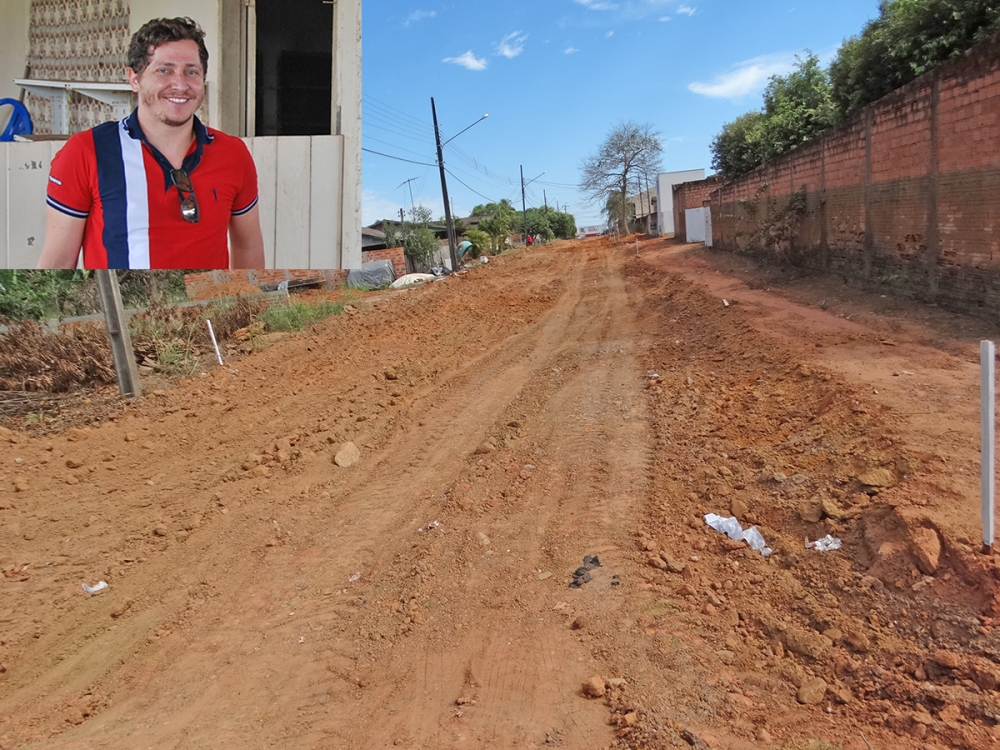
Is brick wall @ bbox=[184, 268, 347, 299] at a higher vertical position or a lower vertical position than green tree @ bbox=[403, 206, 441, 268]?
lower

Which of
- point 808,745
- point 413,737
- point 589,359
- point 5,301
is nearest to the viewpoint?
point 808,745

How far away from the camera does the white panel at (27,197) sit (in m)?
2.64

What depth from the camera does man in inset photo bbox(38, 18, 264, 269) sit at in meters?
2.48

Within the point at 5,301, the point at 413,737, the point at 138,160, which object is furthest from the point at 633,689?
the point at 5,301

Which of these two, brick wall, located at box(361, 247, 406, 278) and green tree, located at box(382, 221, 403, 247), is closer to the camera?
brick wall, located at box(361, 247, 406, 278)

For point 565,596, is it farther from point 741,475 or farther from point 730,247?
point 730,247

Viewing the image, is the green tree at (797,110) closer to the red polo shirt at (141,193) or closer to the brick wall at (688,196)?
the brick wall at (688,196)

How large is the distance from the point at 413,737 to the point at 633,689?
1.07 m

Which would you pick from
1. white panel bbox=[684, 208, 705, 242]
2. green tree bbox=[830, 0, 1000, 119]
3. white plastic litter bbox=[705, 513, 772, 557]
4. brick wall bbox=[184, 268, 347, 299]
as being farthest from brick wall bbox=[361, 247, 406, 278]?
white plastic litter bbox=[705, 513, 772, 557]

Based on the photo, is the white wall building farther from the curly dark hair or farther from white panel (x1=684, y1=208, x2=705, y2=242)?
the curly dark hair

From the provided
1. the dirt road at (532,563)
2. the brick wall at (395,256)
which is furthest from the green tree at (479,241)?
the dirt road at (532,563)

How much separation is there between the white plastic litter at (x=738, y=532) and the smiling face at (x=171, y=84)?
3.87 metres

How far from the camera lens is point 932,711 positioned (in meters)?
→ 2.94

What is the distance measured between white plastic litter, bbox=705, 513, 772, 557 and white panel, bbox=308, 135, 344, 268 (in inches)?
123
